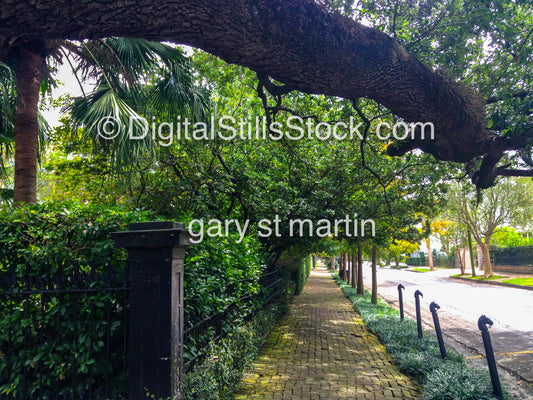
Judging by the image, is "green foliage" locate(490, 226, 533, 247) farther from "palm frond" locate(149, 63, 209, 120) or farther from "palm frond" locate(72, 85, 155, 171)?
"palm frond" locate(72, 85, 155, 171)

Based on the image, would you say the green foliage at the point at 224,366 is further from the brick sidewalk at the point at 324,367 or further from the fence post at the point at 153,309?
the fence post at the point at 153,309

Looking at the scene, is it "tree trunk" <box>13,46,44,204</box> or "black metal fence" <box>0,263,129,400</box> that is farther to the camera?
"tree trunk" <box>13,46,44,204</box>

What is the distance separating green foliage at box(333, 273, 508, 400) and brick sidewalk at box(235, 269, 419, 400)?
8.4 inches

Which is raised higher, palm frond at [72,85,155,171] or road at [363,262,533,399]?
palm frond at [72,85,155,171]

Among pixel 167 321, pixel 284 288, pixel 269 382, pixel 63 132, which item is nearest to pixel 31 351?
pixel 167 321

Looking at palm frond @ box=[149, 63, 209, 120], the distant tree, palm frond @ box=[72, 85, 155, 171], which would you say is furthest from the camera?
the distant tree

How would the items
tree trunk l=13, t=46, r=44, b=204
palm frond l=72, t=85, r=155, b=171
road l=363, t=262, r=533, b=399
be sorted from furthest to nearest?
1. tree trunk l=13, t=46, r=44, b=204
2. road l=363, t=262, r=533, b=399
3. palm frond l=72, t=85, r=155, b=171

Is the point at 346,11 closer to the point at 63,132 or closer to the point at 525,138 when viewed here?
the point at 525,138

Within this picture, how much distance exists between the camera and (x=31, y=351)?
10.4ft

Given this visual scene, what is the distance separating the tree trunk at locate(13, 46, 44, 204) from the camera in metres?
6.38

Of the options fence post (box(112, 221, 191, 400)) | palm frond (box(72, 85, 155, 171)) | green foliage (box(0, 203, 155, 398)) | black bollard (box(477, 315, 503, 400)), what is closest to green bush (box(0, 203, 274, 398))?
green foliage (box(0, 203, 155, 398))

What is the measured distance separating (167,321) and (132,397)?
2.15 feet

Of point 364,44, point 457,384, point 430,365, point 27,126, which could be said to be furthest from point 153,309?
point 27,126

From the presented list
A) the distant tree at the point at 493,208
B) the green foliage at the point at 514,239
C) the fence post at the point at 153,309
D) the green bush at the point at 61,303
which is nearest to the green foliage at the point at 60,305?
the green bush at the point at 61,303
